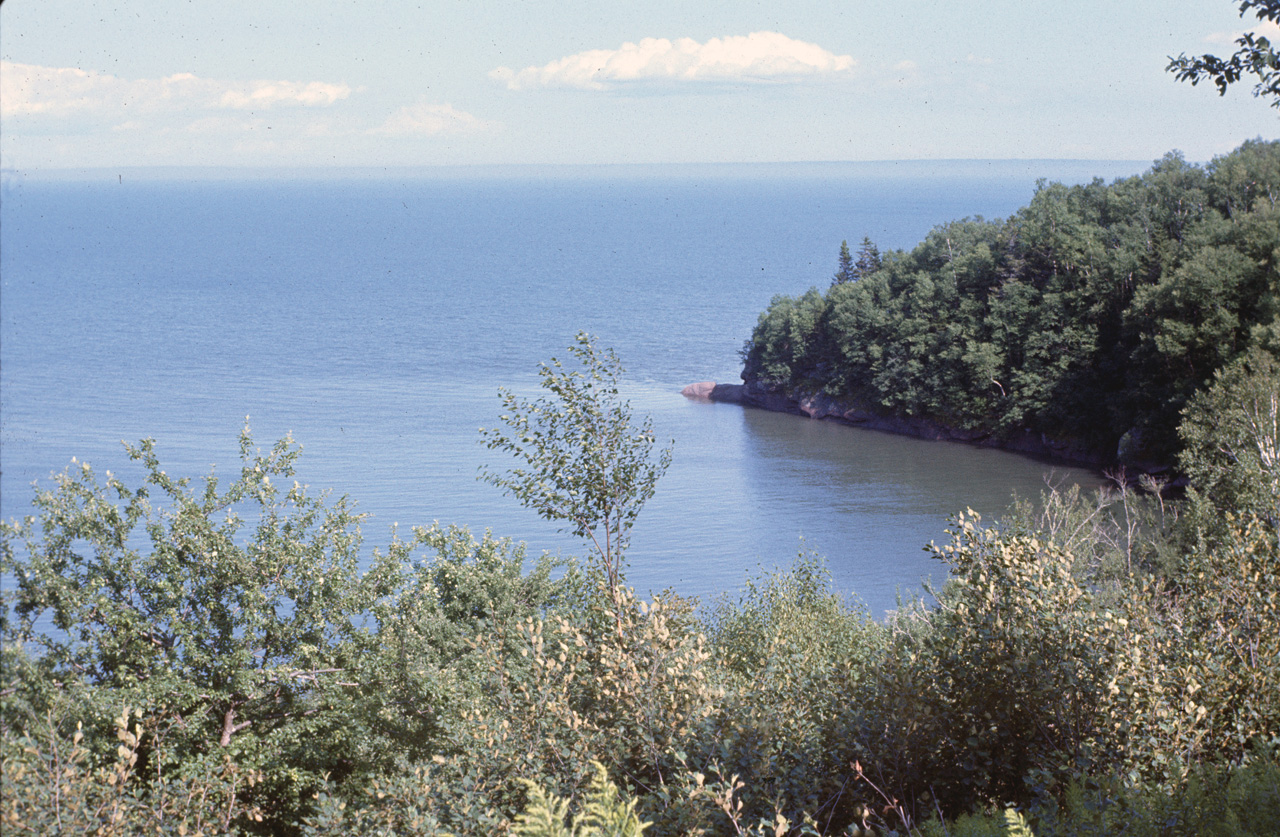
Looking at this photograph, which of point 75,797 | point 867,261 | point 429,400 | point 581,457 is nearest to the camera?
point 75,797

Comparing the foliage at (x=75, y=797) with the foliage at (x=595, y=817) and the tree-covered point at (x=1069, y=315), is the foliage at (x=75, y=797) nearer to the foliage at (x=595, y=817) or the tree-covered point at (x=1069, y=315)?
the foliage at (x=595, y=817)

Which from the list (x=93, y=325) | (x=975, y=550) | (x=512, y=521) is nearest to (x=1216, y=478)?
(x=975, y=550)

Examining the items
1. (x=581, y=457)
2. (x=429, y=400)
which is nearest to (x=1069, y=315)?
(x=429, y=400)

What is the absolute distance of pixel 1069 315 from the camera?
220ft

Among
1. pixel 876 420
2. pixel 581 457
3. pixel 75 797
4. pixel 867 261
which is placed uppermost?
pixel 867 261

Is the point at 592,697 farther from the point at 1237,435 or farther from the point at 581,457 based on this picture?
the point at 1237,435

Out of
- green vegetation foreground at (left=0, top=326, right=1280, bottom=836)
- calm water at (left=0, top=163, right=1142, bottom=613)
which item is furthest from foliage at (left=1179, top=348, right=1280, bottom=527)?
green vegetation foreground at (left=0, top=326, right=1280, bottom=836)

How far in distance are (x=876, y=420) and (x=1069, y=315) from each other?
15.6 metres

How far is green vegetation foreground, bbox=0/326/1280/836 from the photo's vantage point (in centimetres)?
762

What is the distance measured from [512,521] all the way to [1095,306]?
4076cm

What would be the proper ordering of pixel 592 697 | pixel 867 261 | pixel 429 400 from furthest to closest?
1. pixel 867 261
2. pixel 429 400
3. pixel 592 697

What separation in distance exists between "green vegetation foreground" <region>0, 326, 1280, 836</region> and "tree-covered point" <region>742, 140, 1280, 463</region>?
134ft

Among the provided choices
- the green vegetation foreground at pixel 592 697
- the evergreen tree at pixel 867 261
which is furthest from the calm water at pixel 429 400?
the evergreen tree at pixel 867 261

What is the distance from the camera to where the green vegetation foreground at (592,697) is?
7.62 meters
